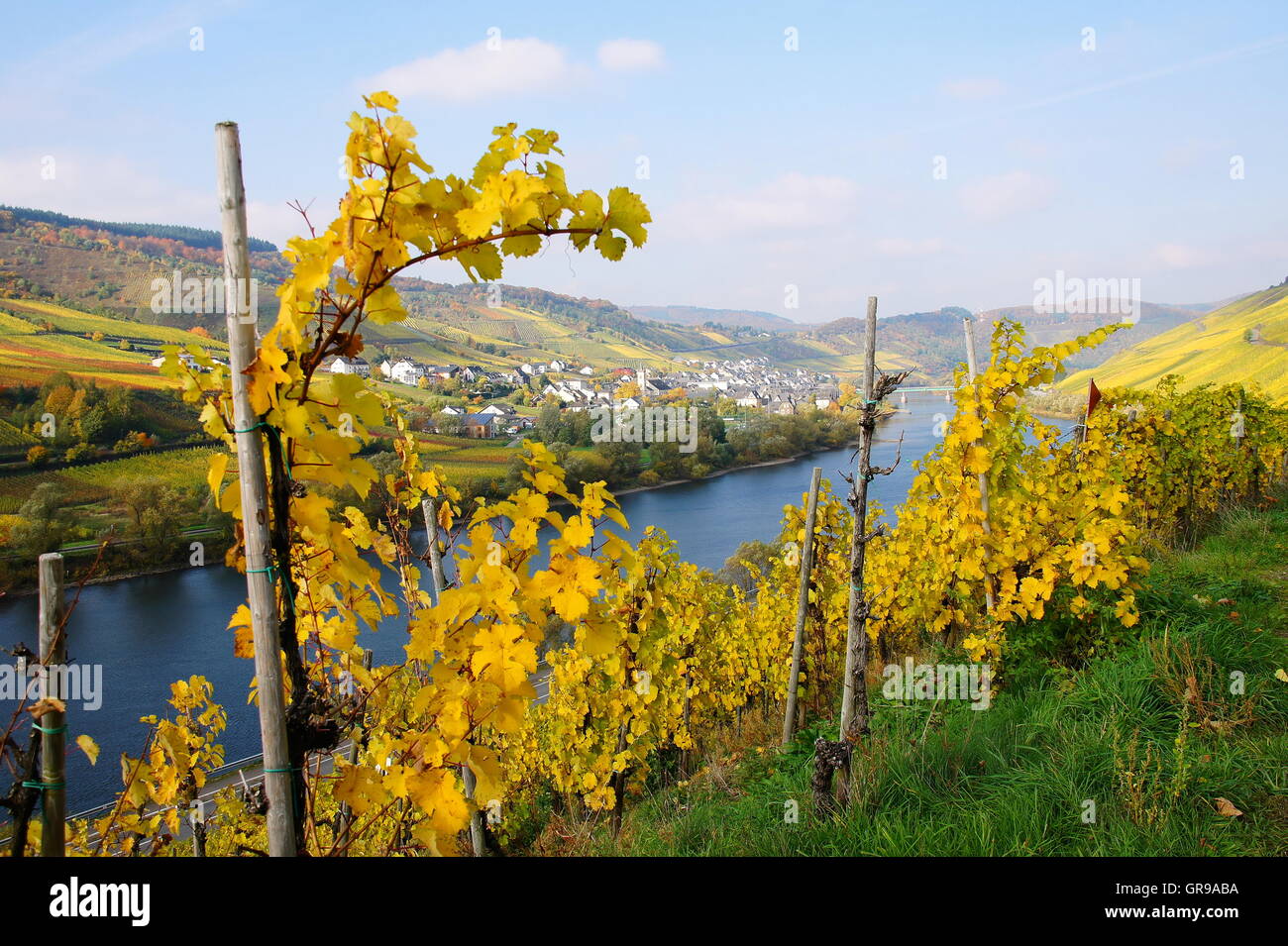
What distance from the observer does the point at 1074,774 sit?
3.20 m

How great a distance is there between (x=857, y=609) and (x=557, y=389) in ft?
228

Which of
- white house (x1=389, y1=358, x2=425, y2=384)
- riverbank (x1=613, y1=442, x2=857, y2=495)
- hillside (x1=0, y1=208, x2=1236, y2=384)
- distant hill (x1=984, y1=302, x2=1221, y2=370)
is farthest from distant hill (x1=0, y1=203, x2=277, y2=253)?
distant hill (x1=984, y1=302, x2=1221, y2=370)

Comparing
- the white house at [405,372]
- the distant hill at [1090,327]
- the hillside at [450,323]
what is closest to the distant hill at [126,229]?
the hillside at [450,323]

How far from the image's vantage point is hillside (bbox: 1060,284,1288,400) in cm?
4119

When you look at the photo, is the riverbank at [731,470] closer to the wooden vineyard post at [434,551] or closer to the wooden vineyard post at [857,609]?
the wooden vineyard post at [434,551]

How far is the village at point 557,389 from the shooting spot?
5425 centimetres

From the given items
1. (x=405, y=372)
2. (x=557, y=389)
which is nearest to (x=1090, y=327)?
(x=557, y=389)

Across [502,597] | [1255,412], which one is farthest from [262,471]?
[1255,412]

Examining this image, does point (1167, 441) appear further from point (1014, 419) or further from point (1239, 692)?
point (1239, 692)

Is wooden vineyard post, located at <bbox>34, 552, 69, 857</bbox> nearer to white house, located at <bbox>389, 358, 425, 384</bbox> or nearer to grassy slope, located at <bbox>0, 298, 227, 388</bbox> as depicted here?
grassy slope, located at <bbox>0, 298, 227, 388</bbox>

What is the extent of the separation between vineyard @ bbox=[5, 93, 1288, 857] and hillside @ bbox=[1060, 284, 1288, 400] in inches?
1118

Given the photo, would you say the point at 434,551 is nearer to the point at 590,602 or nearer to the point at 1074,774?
the point at 590,602

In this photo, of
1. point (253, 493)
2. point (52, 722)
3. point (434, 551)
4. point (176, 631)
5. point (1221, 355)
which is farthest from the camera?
point (1221, 355)

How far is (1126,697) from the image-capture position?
150 inches
